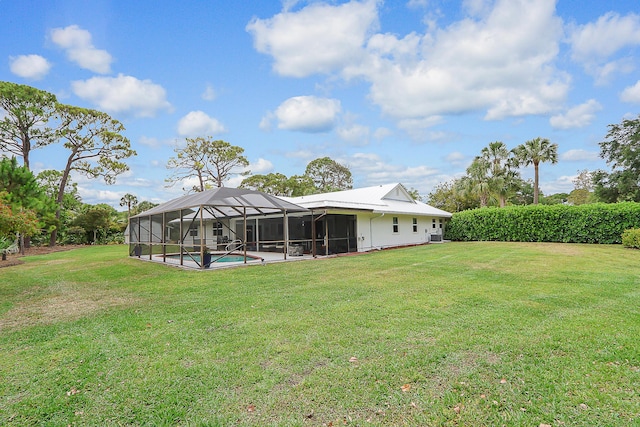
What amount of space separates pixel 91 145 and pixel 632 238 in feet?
113

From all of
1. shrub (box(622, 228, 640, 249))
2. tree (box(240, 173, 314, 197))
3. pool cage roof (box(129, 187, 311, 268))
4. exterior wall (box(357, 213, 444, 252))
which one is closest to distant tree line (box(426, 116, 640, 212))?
exterior wall (box(357, 213, 444, 252))

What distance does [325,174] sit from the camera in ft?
137

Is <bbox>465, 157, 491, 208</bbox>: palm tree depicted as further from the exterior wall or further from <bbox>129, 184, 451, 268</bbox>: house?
<bbox>129, 184, 451, 268</bbox>: house

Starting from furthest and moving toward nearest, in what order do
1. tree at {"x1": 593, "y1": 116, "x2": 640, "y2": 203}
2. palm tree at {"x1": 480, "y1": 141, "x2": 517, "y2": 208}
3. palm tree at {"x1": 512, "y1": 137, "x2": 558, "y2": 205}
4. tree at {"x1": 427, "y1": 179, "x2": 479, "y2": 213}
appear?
tree at {"x1": 427, "y1": 179, "x2": 479, "y2": 213} → palm tree at {"x1": 480, "y1": 141, "x2": 517, "y2": 208} → palm tree at {"x1": 512, "y1": 137, "x2": 558, "y2": 205} → tree at {"x1": 593, "y1": 116, "x2": 640, "y2": 203}

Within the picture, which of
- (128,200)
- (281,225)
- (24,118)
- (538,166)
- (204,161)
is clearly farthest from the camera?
(128,200)

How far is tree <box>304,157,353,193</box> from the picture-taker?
1628 inches

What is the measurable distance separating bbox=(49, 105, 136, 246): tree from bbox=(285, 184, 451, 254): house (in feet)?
54.2

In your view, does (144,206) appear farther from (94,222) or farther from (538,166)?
(538,166)

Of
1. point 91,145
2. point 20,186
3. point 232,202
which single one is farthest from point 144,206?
point 232,202

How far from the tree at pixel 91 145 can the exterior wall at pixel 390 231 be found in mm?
21319

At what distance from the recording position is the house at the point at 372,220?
1575cm

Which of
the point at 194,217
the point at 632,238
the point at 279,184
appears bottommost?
the point at 632,238

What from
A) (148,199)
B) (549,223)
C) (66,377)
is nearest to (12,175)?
(66,377)

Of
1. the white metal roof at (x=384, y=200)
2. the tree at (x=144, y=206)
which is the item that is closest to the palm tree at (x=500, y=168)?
the white metal roof at (x=384, y=200)
